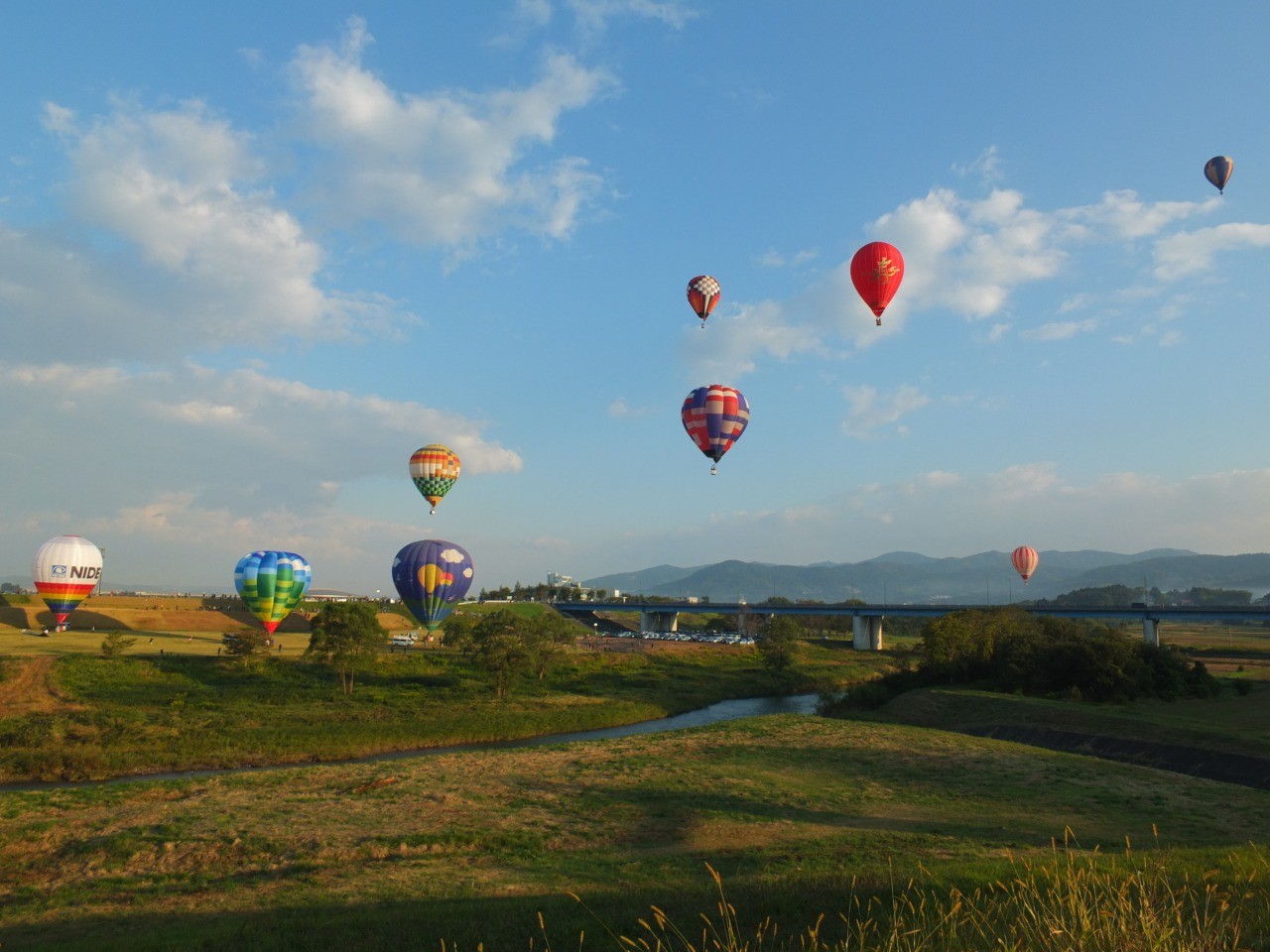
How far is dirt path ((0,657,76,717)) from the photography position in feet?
172

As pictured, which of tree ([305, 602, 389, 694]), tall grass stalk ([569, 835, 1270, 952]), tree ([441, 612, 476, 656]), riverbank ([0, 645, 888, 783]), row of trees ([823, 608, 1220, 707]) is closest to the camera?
tall grass stalk ([569, 835, 1270, 952])

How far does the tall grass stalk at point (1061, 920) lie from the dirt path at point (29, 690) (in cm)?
5722

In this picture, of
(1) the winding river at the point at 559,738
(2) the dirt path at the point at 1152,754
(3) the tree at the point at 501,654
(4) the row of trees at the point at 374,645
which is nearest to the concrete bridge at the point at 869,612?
(1) the winding river at the point at 559,738

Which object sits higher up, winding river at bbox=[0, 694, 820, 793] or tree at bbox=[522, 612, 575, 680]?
tree at bbox=[522, 612, 575, 680]

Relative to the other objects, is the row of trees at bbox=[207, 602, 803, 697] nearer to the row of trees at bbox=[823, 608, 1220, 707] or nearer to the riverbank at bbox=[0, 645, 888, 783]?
the riverbank at bbox=[0, 645, 888, 783]

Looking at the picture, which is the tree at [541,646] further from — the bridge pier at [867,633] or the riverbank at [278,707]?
the bridge pier at [867,633]

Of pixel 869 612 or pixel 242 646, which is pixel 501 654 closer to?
pixel 242 646

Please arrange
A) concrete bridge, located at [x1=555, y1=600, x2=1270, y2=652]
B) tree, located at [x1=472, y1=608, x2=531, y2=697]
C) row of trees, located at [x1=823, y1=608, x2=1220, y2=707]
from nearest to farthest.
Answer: row of trees, located at [x1=823, y1=608, x2=1220, y2=707]
tree, located at [x1=472, y1=608, x2=531, y2=697]
concrete bridge, located at [x1=555, y1=600, x2=1270, y2=652]

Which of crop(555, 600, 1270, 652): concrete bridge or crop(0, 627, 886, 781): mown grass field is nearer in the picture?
crop(0, 627, 886, 781): mown grass field

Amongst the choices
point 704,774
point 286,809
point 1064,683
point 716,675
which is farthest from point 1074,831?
point 716,675

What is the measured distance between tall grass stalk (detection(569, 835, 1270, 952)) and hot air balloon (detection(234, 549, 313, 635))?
77353 mm

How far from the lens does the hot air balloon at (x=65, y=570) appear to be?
73.8 m

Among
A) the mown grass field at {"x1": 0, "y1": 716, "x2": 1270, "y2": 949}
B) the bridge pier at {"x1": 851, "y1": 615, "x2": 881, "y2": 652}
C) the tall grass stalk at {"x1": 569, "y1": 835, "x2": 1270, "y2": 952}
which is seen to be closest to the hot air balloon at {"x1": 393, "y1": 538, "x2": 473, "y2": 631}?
the mown grass field at {"x1": 0, "y1": 716, "x2": 1270, "y2": 949}

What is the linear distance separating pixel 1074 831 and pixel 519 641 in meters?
50.4
